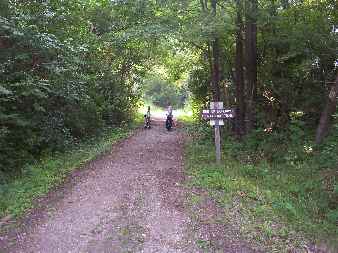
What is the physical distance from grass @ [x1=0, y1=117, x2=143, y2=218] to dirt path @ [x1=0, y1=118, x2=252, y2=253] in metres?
0.40

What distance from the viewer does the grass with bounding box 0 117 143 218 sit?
883 centimetres

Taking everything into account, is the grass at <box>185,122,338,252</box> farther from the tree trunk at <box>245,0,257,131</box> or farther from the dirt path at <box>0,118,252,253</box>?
the tree trunk at <box>245,0,257,131</box>

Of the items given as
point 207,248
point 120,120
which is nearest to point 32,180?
point 207,248

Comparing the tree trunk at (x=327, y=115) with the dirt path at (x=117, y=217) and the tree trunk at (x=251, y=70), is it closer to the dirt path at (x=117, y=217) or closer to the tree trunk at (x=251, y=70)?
the tree trunk at (x=251, y=70)

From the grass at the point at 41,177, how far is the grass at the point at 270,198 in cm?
329

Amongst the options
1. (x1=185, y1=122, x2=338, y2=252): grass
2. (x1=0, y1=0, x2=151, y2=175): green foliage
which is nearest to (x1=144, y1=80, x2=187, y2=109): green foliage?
(x1=0, y1=0, x2=151, y2=175): green foliage

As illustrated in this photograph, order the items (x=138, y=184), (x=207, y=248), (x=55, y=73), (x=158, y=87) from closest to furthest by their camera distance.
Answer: (x=207, y=248) < (x=138, y=184) < (x=55, y=73) < (x=158, y=87)

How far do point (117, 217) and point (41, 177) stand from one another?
3.56 m

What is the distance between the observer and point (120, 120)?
23.7 m

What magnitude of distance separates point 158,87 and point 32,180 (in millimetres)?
50713

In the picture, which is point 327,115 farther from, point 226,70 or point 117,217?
point 226,70

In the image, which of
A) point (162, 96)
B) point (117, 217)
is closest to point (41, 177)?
point (117, 217)

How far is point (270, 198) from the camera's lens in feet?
30.5

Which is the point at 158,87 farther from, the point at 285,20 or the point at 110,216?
the point at 110,216
